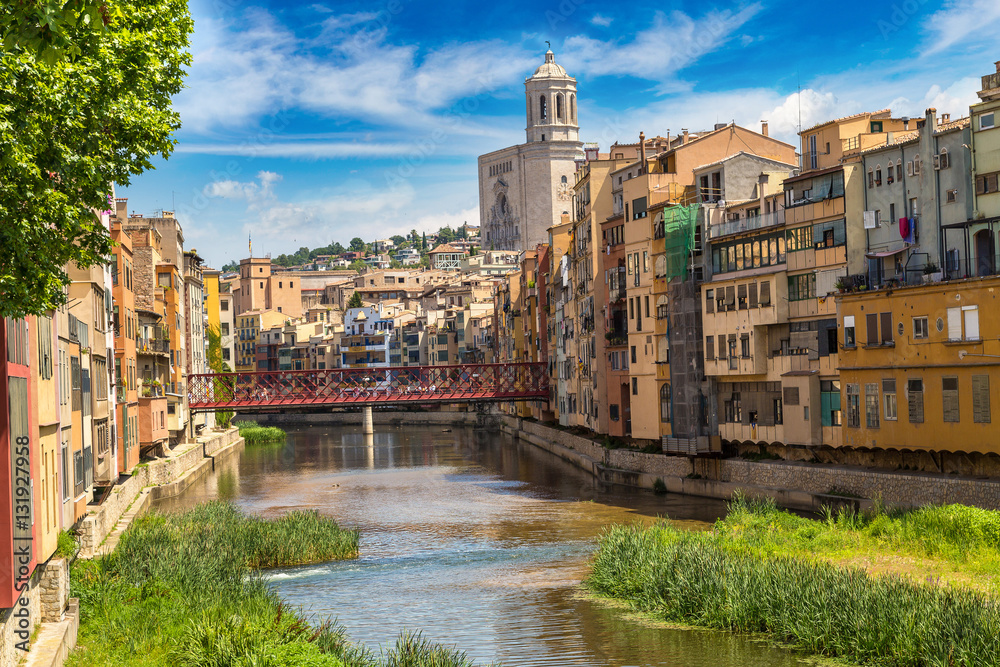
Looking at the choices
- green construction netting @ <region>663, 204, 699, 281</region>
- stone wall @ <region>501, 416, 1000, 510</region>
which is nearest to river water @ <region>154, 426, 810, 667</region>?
stone wall @ <region>501, 416, 1000, 510</region>

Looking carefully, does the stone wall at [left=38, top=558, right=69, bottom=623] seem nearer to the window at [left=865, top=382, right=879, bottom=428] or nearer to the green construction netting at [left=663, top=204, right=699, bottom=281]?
the window at [left=865, top=382, right=879, bottom=428]

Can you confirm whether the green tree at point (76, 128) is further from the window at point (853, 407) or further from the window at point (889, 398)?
the window at point (853, 407)

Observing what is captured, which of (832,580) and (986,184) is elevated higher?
(986,184)

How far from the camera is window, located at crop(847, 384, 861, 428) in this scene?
3878 cm

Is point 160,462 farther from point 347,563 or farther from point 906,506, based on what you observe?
point 906,506

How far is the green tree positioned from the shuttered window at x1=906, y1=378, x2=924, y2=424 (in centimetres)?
2604

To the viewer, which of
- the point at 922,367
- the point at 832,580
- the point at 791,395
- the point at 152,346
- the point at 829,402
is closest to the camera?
the point at 832,580

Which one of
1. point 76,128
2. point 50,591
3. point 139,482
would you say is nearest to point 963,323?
point 50,591

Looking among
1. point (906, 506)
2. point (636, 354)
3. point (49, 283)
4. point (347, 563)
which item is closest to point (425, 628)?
point (347, 563)

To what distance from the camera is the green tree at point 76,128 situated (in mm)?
13344

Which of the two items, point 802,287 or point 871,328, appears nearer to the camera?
point 871,328

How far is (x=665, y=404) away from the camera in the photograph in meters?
51.2

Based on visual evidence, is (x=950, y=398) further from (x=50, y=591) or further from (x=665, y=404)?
(x=50, y=591)

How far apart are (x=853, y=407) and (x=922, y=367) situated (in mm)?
4074
